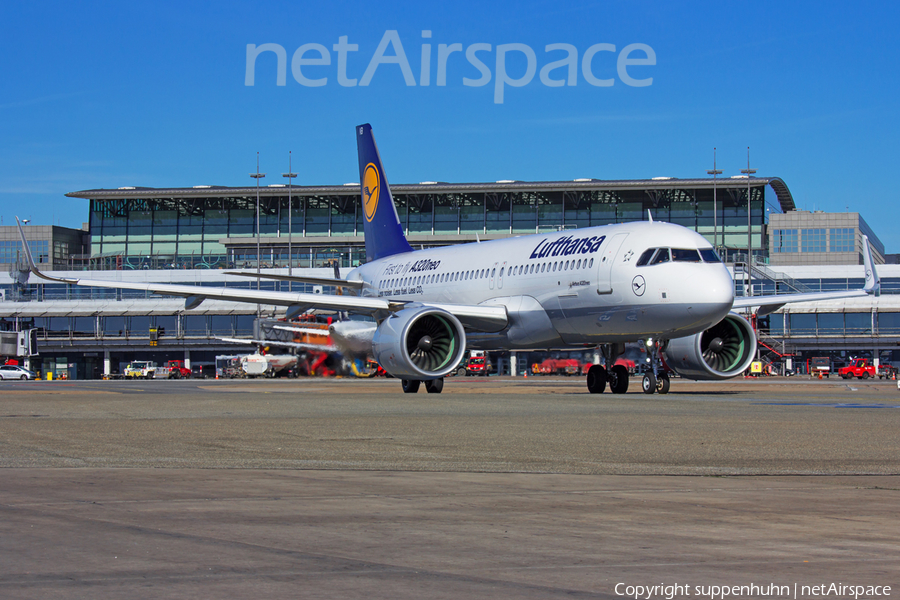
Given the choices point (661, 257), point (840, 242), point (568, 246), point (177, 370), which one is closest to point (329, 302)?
point (568, 246)

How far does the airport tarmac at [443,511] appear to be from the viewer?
161 inches

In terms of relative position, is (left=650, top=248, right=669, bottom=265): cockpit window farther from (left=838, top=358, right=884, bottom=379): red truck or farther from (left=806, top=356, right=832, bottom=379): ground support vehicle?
(left=806, top=356, right=832, bottom=379): ground support vehicle

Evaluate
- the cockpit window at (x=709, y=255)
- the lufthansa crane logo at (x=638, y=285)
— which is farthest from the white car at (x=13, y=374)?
the cockpit window at (x=709, y=255)

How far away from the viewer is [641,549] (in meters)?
4.71

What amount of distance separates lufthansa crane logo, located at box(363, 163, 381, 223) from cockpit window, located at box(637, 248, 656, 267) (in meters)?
16.5

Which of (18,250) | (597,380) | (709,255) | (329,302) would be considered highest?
(18,250)

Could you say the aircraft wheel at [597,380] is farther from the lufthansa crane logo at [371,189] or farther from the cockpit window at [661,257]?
the lufthansa crane logo at [371,189]

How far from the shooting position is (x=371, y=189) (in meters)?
38.7

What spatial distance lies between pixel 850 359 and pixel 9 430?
74.1m

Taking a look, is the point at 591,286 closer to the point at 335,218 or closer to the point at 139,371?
the point at 139,371

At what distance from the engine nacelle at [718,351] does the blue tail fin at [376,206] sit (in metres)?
13.7

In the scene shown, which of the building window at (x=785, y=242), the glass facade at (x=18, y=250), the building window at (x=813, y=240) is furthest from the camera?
the glass facade at (x=18, y=250)

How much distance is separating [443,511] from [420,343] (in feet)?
65.8

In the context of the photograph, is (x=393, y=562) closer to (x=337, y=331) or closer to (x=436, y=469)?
(x=436, y=469)
